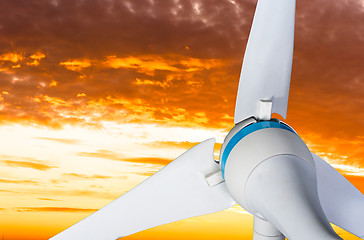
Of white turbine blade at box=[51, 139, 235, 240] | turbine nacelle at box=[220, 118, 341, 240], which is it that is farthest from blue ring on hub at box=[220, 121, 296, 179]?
white turbine blade at box=[51, 139, 235, 240]

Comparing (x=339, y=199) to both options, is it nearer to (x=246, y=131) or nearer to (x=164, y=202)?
(x=246, y=131)

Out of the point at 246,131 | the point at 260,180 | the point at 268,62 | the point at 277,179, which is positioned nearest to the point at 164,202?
the point at 246,131

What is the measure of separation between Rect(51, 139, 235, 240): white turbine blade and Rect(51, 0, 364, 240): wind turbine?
0.4 inches

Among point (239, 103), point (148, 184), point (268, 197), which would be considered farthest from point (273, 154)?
point (148, 184)

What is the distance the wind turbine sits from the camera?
147 inches

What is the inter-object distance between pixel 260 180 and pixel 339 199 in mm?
2111

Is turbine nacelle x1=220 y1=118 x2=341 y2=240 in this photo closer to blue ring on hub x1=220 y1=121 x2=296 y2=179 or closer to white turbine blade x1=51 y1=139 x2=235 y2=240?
blue ring on hub x1=220 y1=121 x2=296 y2=179

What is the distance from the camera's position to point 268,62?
4746mm

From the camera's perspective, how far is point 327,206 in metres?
5.47

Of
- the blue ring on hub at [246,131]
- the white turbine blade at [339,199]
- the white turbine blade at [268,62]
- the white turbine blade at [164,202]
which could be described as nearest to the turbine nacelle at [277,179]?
the blue ring on hub at [246,131]

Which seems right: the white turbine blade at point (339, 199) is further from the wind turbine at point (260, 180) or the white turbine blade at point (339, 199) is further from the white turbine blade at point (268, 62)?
the white turbine blade at point (268, 62)

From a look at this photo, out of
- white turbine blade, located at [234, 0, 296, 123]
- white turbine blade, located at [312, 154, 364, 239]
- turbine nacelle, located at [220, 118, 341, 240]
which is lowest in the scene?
turbine nacelle, located at [220, 118, 341, 240]

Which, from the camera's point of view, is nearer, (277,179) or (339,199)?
(277,179)

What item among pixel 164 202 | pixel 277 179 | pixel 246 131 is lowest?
pixel 277 179
